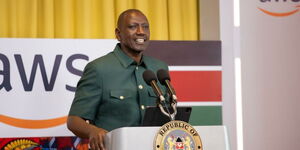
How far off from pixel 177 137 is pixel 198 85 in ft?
7.25

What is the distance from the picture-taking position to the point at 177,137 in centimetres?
250

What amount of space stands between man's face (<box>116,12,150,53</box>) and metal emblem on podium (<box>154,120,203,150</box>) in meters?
0.82

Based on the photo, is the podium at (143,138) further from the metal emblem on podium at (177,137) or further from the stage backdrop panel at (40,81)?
the stage backdrop panel at (40,81)

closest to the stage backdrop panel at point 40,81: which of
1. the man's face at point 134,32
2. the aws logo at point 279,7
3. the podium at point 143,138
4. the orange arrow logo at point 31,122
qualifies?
the orange arrow logo at point 31,122

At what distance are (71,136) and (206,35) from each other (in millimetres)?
1658

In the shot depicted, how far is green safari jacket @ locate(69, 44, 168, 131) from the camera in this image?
119 inches

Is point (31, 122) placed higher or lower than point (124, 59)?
lower

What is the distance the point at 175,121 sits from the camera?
2.50 m

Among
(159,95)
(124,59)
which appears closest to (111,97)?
(124,59)

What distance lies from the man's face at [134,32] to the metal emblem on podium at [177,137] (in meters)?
0.82

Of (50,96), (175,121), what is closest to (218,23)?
(50,96)

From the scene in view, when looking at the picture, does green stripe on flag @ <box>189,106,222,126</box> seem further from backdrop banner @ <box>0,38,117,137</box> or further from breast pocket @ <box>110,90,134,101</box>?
breast pocket @ <box>110,90,134,101</box>

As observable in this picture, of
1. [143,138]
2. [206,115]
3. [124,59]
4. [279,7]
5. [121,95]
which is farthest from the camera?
[279,7]

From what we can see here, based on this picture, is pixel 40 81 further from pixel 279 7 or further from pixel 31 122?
pixel 279 7
